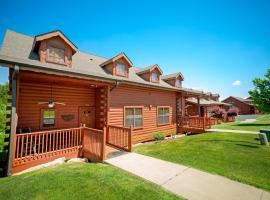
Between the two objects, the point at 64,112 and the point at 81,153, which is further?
the point at 64,112

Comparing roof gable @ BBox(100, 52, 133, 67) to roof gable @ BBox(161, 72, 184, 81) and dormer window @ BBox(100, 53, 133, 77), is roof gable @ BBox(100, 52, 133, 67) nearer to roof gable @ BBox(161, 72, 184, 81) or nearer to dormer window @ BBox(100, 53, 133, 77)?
dormer window @ BBox(100, 53, 133, 77)

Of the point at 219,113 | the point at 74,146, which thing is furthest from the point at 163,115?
the point at 219,113

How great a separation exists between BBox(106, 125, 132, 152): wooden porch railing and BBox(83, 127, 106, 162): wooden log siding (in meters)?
1.53

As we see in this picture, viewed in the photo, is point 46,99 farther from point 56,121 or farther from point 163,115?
point 163,115

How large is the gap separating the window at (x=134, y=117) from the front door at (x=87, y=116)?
2.30 m

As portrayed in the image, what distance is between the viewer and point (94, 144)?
23.4ft

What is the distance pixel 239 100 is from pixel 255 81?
28686mm

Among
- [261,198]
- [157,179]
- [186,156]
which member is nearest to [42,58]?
[157,179]

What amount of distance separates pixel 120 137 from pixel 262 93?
27136mm

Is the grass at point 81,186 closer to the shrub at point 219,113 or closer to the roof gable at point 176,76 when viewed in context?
the roof gable at point 176,76

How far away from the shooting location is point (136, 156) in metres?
7.20

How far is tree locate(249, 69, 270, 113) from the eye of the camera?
2451 centimetres

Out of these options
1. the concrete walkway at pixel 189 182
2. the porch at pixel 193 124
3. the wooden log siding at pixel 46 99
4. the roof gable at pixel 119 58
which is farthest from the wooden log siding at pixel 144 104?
the concrete walkway at pixel 189 182

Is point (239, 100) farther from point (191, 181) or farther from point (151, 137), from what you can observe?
point (191, 181)
